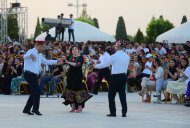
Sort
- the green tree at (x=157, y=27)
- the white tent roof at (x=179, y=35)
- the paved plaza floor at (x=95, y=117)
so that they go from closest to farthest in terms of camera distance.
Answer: the paved plaza floor at (x=95, y=117) < the white tent roof at (x=179, y=35) < the green tree at (x=157, y=27)

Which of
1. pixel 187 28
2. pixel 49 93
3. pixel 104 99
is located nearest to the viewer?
pixel 104 99

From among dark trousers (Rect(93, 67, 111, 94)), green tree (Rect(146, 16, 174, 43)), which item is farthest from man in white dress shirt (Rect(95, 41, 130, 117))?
green tree (Rect(146, 16, 174, 43))

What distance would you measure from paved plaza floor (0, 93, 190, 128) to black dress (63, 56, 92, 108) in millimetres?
344

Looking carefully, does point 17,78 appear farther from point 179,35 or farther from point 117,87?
point 179,35

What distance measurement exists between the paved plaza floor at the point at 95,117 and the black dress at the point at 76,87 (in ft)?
1.13

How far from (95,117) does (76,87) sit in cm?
165

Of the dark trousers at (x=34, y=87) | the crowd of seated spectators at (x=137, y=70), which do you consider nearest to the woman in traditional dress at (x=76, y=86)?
the dark trousers at (x=34, y=87)

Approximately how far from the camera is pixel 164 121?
16.0 m

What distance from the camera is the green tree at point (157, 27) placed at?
102125 mm

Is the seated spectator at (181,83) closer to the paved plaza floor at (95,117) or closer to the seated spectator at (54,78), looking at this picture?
the paved plaza floor at (95,117)

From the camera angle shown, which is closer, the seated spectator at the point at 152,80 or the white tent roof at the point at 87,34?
the seated spectator at the point at 152,80

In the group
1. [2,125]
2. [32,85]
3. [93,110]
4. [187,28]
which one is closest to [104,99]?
[93,110]

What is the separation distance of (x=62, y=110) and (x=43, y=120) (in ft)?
9.28

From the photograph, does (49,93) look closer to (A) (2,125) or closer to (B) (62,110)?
(B) (62,110)
